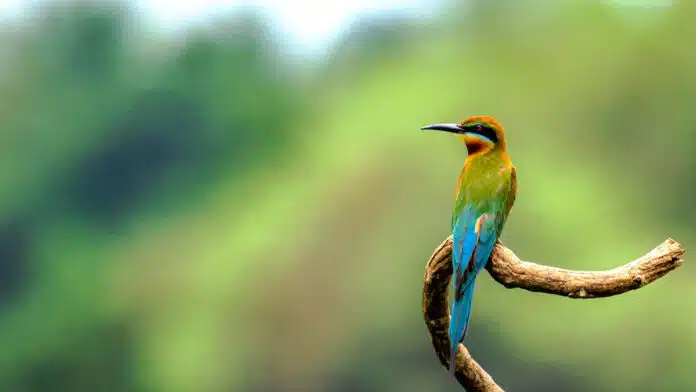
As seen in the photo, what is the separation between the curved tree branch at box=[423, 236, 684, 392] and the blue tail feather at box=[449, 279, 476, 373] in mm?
64

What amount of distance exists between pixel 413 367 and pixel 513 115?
30.3 feet

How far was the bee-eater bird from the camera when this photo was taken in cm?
301

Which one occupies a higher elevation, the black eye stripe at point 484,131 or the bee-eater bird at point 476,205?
the black eye stripe at point 484,131

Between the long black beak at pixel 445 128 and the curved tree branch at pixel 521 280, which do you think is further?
the long black beak at pixel 445 128

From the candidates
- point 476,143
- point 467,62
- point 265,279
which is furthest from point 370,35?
point 476,143

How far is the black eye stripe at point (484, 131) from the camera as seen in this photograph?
335 cm

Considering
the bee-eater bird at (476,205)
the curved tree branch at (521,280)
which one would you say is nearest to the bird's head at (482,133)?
the bee-eater bird at (476,205)

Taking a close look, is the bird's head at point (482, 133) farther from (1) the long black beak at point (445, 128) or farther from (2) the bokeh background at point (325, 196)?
(2) the bokeh background at point (325, 196)

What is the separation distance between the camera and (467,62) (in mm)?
30578

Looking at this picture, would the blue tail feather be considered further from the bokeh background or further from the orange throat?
the bokeh background

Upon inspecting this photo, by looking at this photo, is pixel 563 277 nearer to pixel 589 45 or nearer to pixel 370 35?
pixel 589 45

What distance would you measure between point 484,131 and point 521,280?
50cm

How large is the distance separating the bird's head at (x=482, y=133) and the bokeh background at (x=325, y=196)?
43.7 ft

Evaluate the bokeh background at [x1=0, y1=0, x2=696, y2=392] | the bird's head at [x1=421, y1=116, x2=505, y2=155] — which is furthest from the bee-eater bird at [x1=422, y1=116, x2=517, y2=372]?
the bokeh background at [x1=0, y1=0, x2=696, y2=392]
